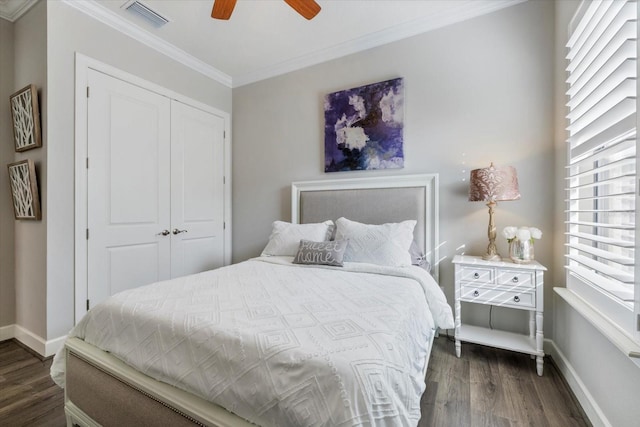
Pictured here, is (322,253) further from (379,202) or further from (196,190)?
(196,190)

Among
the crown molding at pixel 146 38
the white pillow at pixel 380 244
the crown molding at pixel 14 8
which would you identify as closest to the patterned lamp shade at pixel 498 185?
the white pillow at pixel 380 244

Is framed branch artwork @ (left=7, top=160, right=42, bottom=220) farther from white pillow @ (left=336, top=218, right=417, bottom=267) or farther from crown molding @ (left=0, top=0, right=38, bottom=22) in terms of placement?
white pillow @ (left=336, top=218, right=417, bottom=267)

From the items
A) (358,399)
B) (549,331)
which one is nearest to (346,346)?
(358,399)

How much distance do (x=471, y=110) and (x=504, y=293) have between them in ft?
5.05

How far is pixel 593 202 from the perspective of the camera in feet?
5.92

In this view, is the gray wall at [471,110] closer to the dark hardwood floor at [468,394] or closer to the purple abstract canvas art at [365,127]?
the purple abstract canvas art at [365,127]

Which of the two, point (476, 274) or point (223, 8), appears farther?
point (476, 274)

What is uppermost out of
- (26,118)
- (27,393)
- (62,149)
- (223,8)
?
(223,8)

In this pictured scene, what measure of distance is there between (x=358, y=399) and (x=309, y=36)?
3111 millimetres

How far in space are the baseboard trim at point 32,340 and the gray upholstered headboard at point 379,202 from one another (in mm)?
2272

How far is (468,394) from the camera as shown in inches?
69.6

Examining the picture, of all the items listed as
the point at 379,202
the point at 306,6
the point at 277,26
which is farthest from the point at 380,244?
the point at 277,26

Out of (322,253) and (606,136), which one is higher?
(606,136)

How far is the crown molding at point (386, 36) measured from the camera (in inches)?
96.2
